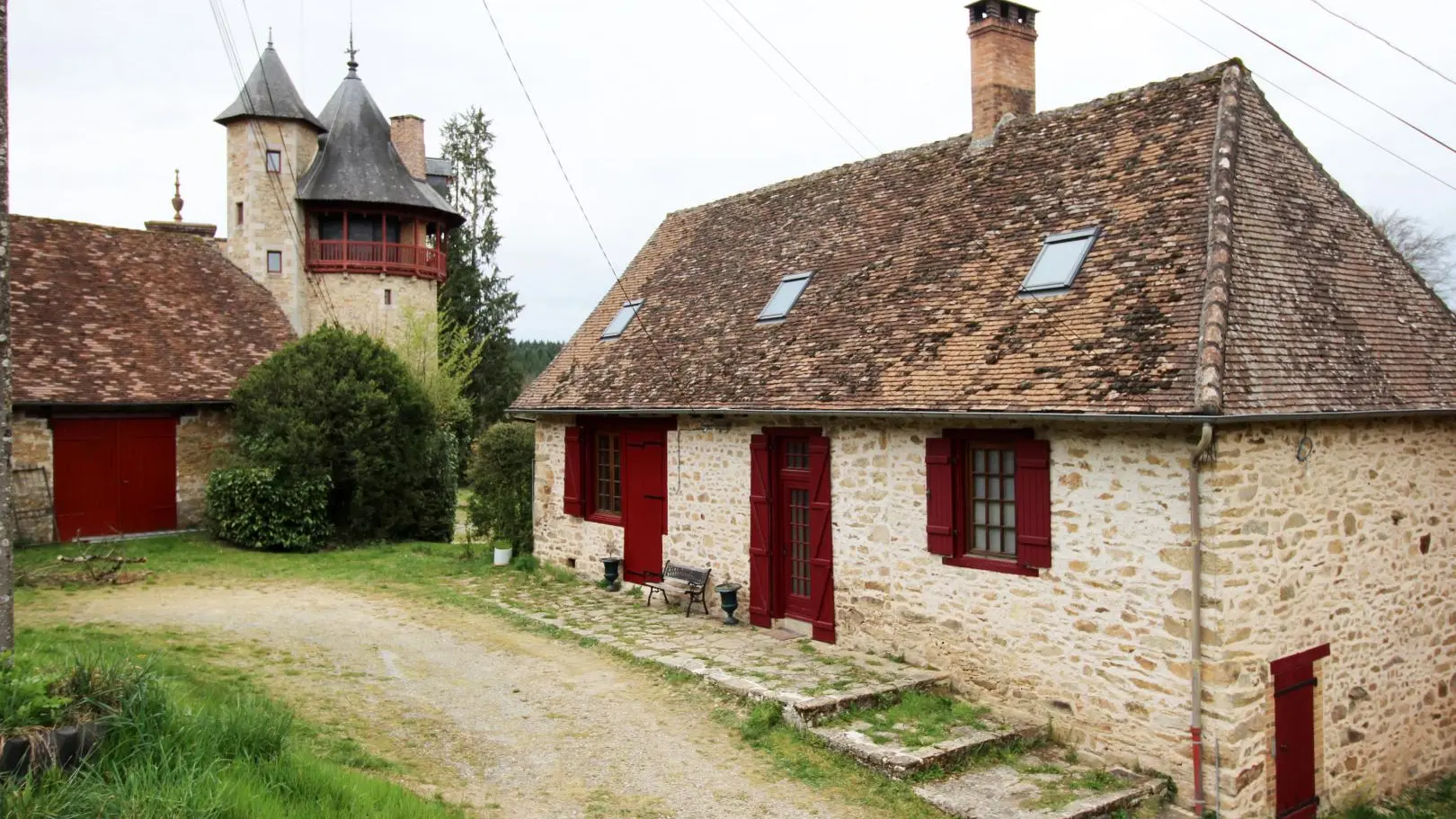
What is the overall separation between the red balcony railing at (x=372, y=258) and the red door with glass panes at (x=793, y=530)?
17.7m

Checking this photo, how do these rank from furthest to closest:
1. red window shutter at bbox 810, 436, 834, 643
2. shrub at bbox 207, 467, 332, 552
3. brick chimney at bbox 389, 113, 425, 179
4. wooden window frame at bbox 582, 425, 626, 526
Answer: brick chimney at bbox 389, 113, 425, 179
shrub at bbox 207, 467, 332, 552
wooden window frame at bbox 582, 425, 626, 526
red window shutter at bbox 810, 436, 834, 643

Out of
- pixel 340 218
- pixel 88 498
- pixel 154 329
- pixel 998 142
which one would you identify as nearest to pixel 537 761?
pixel 998 142

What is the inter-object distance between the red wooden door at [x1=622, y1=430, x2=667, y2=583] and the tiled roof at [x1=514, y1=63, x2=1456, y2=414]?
0.70m

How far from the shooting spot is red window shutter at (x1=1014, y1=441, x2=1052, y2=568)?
Result: 30.2 ft

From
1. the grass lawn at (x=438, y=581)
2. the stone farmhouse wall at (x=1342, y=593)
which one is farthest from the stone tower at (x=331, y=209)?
the stone farmhouse wall at (x=1342, y=593)

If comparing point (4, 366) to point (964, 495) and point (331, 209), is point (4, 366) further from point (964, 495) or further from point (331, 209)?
point (331, 209)

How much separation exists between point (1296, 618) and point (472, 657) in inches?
325

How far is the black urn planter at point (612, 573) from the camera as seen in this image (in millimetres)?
15062

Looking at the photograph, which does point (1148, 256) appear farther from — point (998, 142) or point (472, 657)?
point (472, 657)

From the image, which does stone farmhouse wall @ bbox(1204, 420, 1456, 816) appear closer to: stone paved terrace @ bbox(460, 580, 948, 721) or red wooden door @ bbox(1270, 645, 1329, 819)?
red wooden door @ bbox(1270, 645, 1329, 819)

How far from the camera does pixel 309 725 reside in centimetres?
841

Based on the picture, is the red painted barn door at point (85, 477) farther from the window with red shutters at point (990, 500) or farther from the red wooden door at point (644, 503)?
the window with red shutters at point (990, 500)

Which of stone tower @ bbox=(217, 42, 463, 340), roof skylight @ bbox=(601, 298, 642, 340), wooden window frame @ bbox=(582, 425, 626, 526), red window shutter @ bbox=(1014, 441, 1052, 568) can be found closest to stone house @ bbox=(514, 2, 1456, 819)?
red window shutter @ bbox=(1014, 441, 1052, 568)

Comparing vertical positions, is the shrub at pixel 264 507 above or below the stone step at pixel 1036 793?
above
